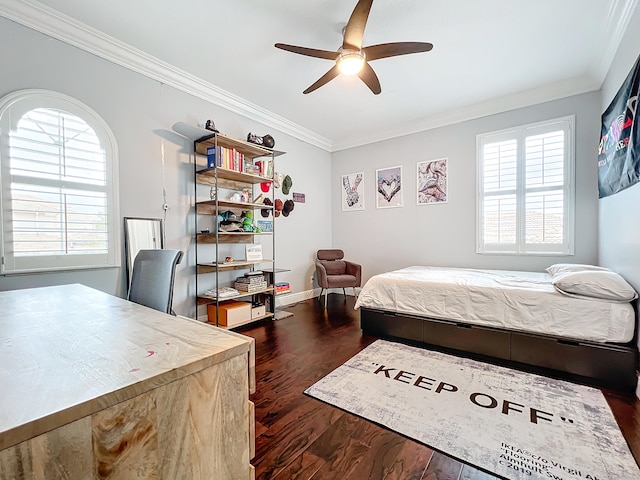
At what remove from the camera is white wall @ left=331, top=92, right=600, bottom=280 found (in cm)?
330

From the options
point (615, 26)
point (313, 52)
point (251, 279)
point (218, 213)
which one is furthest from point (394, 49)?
point (251, 279)

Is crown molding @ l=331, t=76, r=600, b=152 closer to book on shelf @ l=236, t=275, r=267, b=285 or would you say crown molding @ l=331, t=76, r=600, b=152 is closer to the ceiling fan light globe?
the ceiling fan light globe

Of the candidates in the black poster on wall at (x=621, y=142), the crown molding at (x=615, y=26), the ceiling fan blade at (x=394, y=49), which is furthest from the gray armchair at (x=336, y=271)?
the crown molding at (x=615, y=26)

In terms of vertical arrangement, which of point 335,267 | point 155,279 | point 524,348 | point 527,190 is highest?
point 527,190

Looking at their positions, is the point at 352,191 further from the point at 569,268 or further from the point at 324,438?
the point at 324,438

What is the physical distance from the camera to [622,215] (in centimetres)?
237

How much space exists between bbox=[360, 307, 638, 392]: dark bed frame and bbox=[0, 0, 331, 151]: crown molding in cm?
309

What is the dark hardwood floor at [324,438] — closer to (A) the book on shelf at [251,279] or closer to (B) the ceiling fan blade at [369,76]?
(A) the book on shelf at [251,279]

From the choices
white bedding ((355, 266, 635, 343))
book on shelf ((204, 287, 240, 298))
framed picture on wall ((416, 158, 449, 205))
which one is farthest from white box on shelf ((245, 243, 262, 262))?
framed picture on wall ((416, 158, 449, 205))

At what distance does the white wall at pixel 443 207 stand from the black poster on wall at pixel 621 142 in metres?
0.45

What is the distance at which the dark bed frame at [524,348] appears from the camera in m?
2.03

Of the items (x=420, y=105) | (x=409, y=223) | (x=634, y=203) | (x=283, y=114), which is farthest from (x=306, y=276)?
(x=634, y=203)

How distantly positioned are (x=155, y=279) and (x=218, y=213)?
6.22 feet

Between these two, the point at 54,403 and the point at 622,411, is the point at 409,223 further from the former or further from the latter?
the point at 54,403
